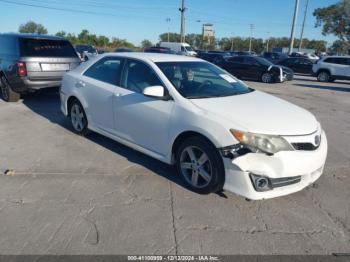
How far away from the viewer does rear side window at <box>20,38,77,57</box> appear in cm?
786

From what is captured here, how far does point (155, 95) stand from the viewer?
13.0 feet

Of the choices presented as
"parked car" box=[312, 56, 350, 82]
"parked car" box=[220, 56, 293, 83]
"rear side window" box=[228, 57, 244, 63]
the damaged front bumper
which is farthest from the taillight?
"parked car" box=[312, 56, 350, 82]

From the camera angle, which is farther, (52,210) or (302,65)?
(302,65)

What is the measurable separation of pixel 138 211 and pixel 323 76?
20.0 metres

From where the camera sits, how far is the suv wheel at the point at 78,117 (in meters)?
5.70

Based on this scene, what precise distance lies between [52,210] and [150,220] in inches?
40.6

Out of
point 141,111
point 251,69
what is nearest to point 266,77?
point 251,69

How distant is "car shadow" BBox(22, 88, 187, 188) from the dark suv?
0.56 metres

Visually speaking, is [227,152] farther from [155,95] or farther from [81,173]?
[81,173]

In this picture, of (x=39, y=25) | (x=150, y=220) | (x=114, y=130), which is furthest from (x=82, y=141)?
(x=39, y=25)

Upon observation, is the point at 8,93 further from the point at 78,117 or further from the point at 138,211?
the point at 138,211

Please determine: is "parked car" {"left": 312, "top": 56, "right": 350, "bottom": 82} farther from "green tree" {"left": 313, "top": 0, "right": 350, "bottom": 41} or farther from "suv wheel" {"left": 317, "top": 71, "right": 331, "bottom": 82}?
"green tree" {"left": 313, "top": 0, "right": 350, "bottom": 41}

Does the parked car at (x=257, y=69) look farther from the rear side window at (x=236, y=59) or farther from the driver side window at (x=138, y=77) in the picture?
the driver side window at (x=138, y=77)

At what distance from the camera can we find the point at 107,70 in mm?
5160
